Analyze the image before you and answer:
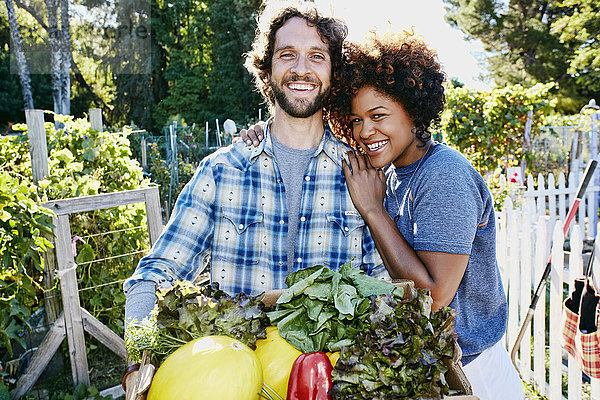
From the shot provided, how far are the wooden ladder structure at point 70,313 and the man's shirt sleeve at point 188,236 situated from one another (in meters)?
2.03

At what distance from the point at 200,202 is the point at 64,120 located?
4267 mm

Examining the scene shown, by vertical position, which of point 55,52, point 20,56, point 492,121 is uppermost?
point 55,52

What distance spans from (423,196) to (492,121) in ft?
23.9

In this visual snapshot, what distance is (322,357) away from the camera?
3.25 feet

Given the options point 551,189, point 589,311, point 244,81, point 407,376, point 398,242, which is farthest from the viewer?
point 244,81

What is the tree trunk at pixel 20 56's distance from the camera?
2017 cm

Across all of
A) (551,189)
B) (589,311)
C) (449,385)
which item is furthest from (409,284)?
(551,189)

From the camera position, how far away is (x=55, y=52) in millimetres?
21234

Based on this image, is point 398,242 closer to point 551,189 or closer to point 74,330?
point 74,330

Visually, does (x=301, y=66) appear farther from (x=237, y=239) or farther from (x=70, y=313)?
(x=70, y=313)

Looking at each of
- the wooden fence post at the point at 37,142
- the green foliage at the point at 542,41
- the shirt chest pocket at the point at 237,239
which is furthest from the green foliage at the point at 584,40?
the shirt chest pocket at the point at 237,239

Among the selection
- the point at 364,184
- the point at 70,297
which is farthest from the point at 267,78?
the point at 70,297

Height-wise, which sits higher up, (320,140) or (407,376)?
(320,140)

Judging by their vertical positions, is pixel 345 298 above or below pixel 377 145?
below
